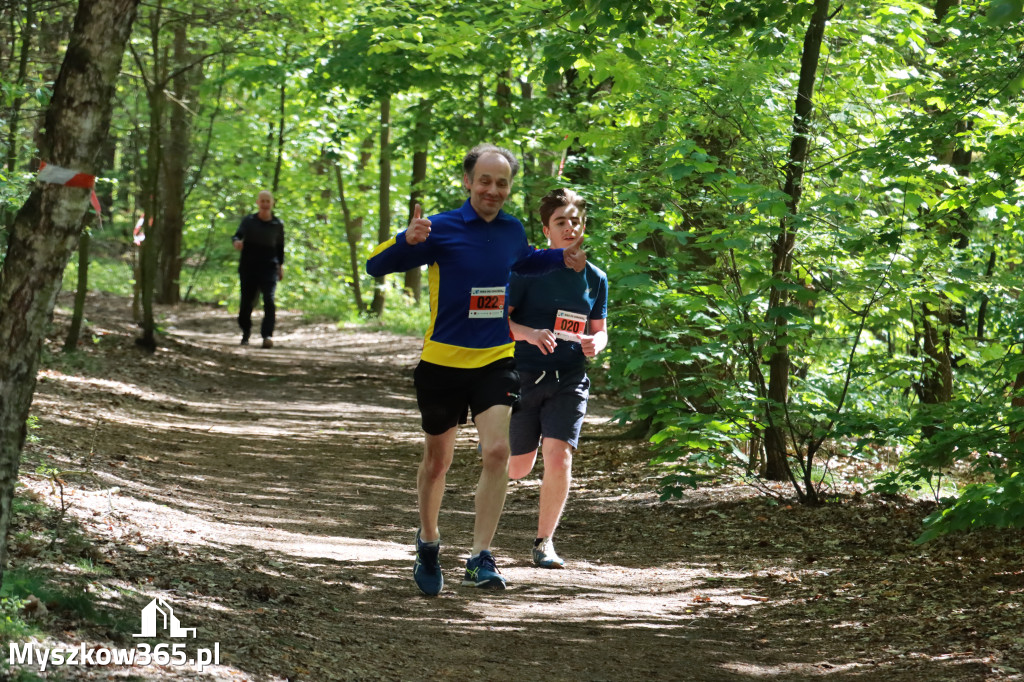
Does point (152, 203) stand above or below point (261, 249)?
above

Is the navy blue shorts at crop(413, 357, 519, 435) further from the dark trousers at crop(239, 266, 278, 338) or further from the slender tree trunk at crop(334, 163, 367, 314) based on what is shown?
the slender tree trunk at crop(334, 163, 367, 314)

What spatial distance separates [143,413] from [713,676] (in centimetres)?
792

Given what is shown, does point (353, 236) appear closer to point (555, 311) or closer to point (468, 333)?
point (555, 311)

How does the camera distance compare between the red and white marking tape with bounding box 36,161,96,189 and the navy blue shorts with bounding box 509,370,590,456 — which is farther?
the navy blue shorts with bounding box 509,370,590,456

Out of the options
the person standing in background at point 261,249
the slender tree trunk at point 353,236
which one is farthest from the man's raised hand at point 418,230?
A: the slender tree trunk at point 353,236

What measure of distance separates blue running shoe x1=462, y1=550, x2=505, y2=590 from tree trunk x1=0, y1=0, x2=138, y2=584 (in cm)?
279

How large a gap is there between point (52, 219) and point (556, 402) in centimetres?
367

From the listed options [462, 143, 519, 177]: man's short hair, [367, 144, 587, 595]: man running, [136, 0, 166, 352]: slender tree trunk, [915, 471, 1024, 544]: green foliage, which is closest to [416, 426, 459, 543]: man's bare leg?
[367, 144, 587, 595]: man running

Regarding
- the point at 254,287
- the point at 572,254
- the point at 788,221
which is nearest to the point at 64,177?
the point at 572,254

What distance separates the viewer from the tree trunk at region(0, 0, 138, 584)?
312 cm

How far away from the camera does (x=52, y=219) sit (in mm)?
3146

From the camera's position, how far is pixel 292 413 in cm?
1244

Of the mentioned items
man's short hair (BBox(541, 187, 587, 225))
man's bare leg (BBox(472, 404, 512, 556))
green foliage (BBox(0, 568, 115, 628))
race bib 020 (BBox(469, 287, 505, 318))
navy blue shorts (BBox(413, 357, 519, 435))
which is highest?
man's short hair (BBox(541, 187, 587, 225))

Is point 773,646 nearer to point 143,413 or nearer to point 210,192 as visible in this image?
point 143,413
